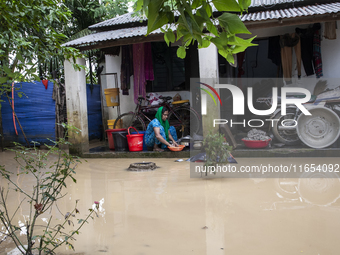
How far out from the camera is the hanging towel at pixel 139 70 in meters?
8.45

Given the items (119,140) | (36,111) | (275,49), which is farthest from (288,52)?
(36,111)

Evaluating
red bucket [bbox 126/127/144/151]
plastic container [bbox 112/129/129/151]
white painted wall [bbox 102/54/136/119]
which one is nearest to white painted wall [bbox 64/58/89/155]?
plastic container [bbox 112/129/129/151]

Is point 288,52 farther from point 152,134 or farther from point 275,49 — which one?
point 152,134

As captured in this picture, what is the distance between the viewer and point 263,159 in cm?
619

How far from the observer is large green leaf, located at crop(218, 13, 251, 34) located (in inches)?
42.7

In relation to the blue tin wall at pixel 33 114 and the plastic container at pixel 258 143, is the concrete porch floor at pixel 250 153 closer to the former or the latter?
the plastic container at pixel 258 143

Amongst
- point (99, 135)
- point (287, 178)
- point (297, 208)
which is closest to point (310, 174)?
point (287, 178)

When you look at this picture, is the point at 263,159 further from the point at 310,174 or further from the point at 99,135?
the point at 99,135

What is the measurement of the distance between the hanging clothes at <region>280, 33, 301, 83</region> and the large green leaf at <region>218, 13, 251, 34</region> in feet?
23.6

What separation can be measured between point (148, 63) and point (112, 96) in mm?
1522

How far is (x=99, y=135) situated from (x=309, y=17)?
303 inches

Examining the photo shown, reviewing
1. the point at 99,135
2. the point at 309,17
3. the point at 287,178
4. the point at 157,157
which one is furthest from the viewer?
the point at 99,135

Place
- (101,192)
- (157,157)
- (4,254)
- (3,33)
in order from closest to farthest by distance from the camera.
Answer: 1. (4,254)
2. (3,33)
3. (101,192)
4. (157,157)

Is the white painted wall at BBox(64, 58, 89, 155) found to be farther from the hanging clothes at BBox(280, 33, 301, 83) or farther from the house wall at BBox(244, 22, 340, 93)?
the hanging clothes at BBox(280, 33, 301, 83)
